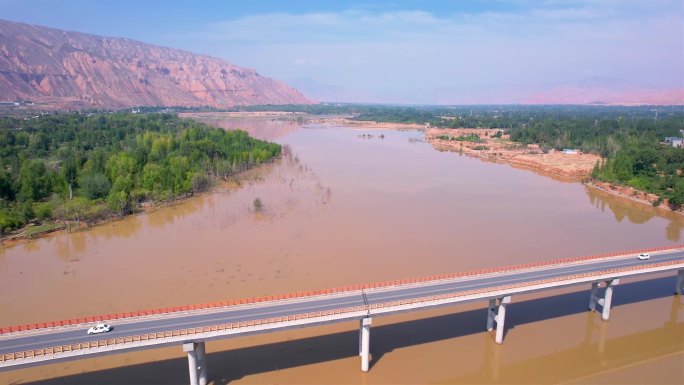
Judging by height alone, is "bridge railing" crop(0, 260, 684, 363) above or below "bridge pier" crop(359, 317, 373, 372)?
above

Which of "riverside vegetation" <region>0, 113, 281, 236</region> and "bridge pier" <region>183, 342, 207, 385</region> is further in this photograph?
"riverside vegetation" <region>0, 113, 281, 236</region>

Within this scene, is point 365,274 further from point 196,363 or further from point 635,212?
point 635,212

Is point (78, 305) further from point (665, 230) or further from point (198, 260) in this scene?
point (665, 230)

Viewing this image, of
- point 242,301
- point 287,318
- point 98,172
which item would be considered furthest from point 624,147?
point 98,172

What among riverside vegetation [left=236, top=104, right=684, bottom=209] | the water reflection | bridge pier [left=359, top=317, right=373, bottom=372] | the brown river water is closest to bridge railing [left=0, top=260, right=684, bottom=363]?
bridge pier [left=359, top=317, right=373, bottom=372]

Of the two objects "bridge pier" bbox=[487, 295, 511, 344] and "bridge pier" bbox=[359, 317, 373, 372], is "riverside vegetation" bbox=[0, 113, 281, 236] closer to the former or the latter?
"bridge pier" bbox=[359, 317, 373, 372]

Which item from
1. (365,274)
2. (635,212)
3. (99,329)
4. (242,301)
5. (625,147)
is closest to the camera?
(99,329)

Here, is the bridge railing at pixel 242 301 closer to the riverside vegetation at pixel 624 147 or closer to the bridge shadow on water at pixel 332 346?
the bridge shadow on water at pixel 332 346

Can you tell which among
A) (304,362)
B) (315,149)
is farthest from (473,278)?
(315,149)
